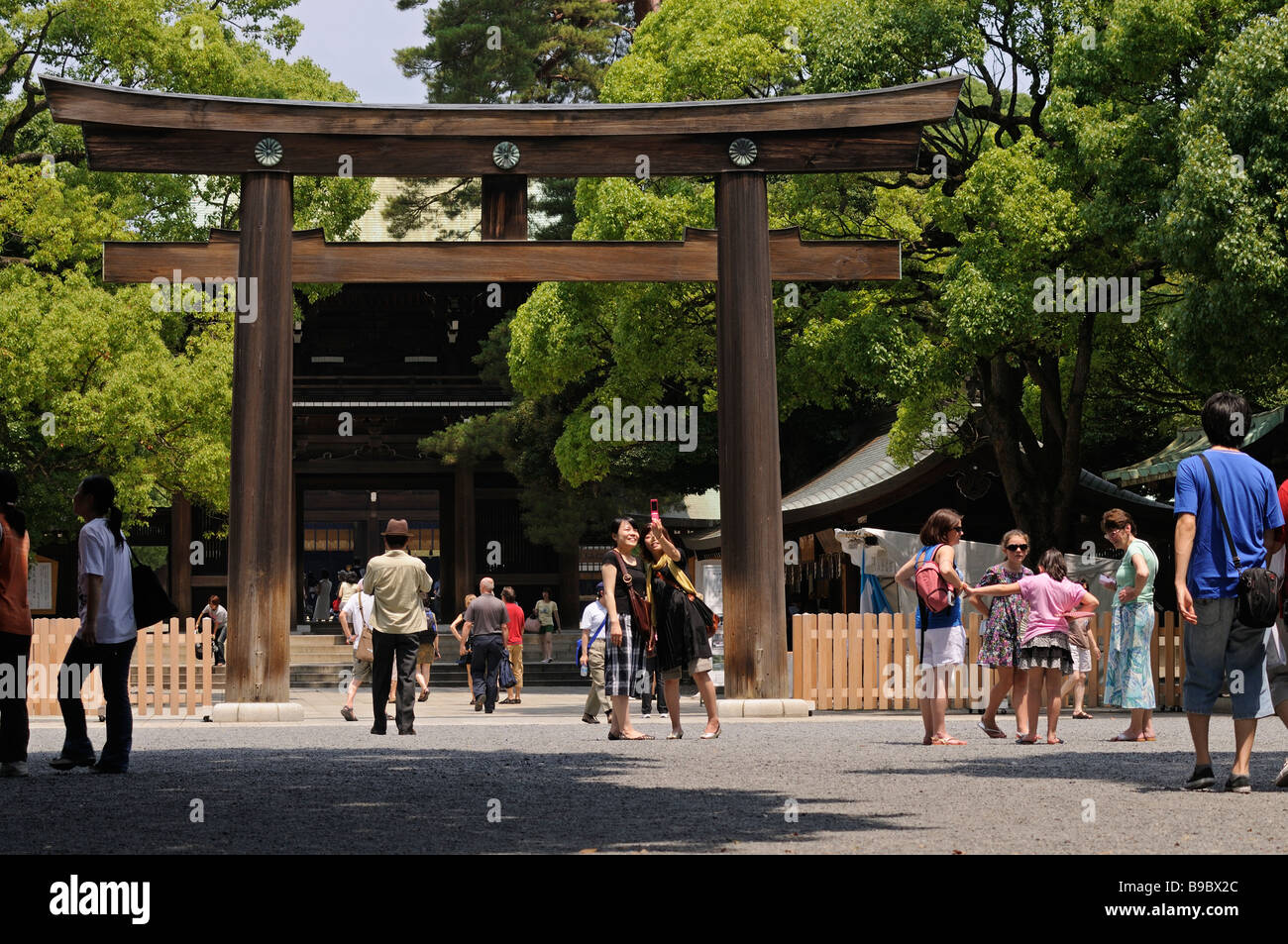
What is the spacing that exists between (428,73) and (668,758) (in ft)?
95.5

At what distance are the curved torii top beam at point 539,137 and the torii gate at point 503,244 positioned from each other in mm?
16

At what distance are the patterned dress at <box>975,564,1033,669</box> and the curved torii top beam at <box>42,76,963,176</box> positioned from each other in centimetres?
569

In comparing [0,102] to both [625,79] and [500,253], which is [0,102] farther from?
[500,253]

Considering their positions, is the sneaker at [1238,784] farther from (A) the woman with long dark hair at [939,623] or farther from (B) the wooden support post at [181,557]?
(B) the wooden support post at [181,557]

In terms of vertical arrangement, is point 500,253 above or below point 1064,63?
below

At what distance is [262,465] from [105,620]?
5.91 m

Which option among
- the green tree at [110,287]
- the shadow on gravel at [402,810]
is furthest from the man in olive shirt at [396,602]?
the green tree at [110,287]

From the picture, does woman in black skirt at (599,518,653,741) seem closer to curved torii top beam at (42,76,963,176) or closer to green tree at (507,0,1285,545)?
curved torii top beam at (42,76,963,176)

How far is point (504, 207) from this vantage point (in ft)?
52.1

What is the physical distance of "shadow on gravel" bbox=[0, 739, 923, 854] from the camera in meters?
6.01

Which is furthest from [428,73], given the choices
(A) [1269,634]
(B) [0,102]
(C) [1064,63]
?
(A) [1269,634]

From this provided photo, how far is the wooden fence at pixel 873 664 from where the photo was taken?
52.7 feet

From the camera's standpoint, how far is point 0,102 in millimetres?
25719

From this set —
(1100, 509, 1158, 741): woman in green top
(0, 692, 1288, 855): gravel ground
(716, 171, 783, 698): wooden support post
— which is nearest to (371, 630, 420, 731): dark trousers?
(0, 692, 1288, 855): gravel ground
